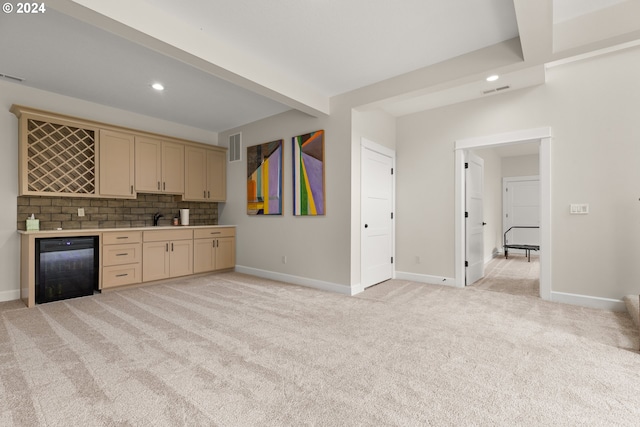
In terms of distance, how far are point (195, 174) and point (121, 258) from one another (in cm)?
186

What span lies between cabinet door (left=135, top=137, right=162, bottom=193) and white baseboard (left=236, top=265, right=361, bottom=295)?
2.03 m

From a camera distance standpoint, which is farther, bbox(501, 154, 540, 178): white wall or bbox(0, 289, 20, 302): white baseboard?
bbox(501, 154, 540, 178): white wall

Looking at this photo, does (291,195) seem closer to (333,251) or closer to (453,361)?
(333,251)

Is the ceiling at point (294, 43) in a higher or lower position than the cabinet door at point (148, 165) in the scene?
higher

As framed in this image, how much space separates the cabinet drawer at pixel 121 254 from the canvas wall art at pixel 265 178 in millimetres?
1829

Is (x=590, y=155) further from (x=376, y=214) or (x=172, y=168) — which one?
(x=172, y=168)

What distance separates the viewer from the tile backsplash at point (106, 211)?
4.04 metres

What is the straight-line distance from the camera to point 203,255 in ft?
17.0

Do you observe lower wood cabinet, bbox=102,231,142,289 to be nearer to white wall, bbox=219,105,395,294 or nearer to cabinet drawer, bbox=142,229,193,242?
cabinet drawer, bbox=142,229,193,242

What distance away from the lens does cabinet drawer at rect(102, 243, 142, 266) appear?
13.4 feet

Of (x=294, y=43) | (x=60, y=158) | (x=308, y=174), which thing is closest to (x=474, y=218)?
(x=308, y=174)

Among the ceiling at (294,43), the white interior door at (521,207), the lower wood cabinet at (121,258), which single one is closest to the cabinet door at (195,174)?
the lower wood cabinet at (121,258)

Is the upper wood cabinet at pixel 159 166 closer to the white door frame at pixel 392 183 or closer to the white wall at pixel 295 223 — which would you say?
the white wall at pixel 295 223

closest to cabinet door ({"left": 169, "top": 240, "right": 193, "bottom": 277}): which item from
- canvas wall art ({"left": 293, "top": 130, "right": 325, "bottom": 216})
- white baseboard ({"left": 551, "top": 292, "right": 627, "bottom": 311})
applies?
canvas wall art ({"left": 293, "top": 130, "right": 325, "bottom": 216})
